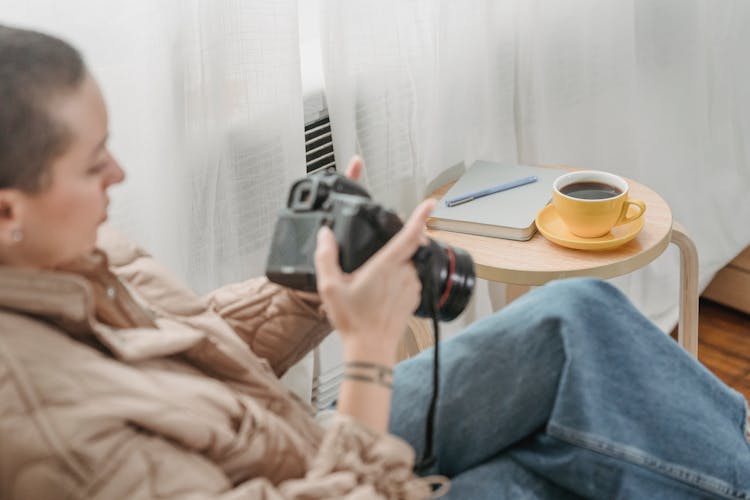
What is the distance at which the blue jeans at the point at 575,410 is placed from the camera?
3.17ft

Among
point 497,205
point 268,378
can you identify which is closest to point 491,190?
point 497,205

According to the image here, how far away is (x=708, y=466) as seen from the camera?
0.97 meters

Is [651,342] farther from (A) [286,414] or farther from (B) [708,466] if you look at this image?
(A) [286,414]

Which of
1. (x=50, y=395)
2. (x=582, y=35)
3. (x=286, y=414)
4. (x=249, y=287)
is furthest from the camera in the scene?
(x=582, y=35)

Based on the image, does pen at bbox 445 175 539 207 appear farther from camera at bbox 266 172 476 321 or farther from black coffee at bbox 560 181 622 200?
camera at bbox 266 172 476 321

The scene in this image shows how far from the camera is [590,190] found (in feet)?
4.20

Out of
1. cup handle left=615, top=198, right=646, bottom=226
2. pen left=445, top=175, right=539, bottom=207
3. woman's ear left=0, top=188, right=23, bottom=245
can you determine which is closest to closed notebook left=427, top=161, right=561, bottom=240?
pen left=445, top=175, right=539, bottom=207

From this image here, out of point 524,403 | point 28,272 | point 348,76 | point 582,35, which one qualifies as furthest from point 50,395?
point 582,35

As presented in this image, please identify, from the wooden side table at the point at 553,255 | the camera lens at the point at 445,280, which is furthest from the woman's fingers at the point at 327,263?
the wooden side table at the point at 553,255

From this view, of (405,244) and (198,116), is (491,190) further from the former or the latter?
(405,244)

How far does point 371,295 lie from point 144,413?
0.22 m

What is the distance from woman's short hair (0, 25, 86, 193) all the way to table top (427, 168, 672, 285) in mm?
660

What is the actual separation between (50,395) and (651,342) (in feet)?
2.09

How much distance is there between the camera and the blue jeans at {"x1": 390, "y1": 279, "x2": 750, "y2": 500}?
96 centimetres
